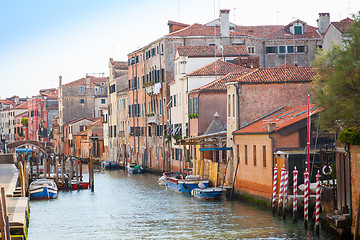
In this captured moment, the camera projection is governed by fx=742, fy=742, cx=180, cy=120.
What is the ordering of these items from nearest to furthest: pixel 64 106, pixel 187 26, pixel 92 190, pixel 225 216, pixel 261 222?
A: pixel 261 222, pixel 225 216, pixel 92 190, pixel 187 26, pixel 64 106

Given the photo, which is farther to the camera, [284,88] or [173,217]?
[284,88]

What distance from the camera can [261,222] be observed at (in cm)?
2342

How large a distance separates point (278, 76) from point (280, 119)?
3.58 m

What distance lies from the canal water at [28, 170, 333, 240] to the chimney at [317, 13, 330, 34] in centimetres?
→ 2088

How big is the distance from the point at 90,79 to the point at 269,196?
64856 millimetres

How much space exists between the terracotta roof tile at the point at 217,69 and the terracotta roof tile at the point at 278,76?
6889mm

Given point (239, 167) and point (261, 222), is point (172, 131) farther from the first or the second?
point (261, 222)

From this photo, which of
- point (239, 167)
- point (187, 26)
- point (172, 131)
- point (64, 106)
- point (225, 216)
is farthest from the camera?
point (64, 106)

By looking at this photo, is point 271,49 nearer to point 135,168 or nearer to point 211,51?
point 211,51

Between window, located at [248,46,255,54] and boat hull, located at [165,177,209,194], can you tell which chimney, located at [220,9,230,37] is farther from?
boat hull, located at [165,177,209,194]

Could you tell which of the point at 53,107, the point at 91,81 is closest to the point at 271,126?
the point at 91,81

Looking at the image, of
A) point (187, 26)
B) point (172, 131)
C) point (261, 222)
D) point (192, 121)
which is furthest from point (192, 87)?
point (261, 222)

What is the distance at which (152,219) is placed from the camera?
26.0 metres

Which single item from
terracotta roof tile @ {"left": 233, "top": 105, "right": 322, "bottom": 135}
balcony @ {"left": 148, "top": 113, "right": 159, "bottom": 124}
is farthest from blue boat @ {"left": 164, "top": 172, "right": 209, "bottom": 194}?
balcony @ {"left": 148, "top": 113, "right": 159, "bottom": 124}
